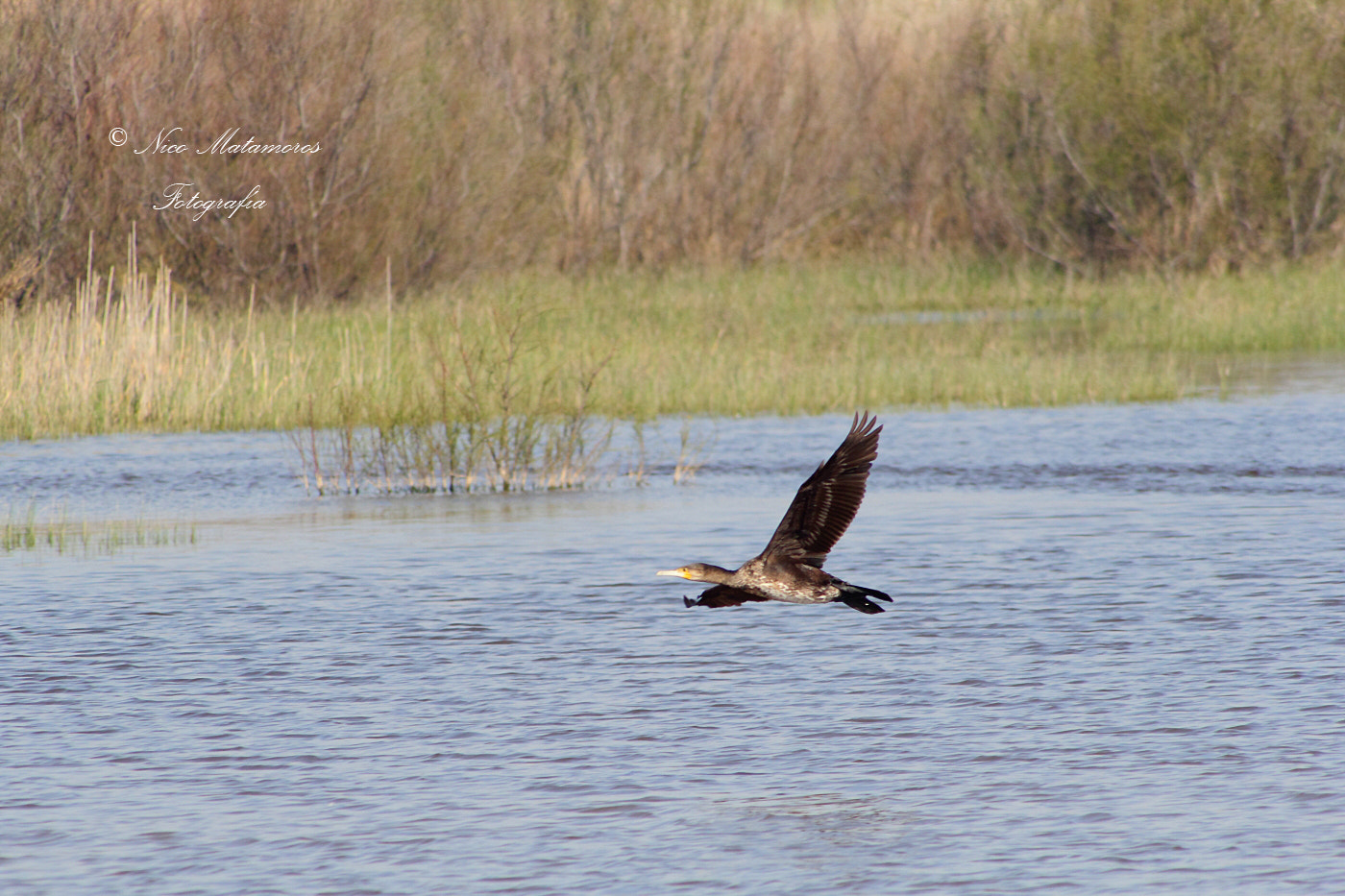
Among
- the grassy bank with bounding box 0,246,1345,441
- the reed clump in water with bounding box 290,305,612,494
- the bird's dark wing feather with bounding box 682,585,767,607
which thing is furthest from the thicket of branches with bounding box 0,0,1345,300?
the bird's dark wing feather with bounding box 682,585,767,607

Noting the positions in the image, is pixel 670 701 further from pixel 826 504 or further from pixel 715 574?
pixel 826 504

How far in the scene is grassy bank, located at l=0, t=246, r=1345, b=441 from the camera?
16.2m

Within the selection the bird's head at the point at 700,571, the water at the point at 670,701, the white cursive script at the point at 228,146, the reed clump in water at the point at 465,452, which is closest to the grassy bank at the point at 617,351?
the reed clump in water at the point at 465,452

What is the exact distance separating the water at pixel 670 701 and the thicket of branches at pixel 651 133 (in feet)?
33.6

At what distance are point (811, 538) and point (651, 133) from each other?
24.0 m

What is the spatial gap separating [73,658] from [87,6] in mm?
15395

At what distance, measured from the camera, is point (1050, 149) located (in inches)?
1174

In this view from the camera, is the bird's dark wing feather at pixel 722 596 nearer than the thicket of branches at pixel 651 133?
Yes

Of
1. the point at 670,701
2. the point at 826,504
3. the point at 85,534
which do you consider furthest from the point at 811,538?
the point at 85,534

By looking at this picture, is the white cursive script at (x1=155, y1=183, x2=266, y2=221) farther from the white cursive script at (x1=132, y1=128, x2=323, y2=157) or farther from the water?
the water

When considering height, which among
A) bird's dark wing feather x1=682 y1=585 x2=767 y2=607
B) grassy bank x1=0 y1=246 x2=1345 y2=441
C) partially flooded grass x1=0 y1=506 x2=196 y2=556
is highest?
grassy bank x1=0 y1=246 x2=1345 y2=441

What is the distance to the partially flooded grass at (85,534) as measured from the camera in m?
11.5

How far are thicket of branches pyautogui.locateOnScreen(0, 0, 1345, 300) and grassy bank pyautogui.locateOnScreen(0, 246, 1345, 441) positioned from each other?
962mm

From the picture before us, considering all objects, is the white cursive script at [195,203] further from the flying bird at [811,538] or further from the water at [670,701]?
the flying bird at [811,538]
